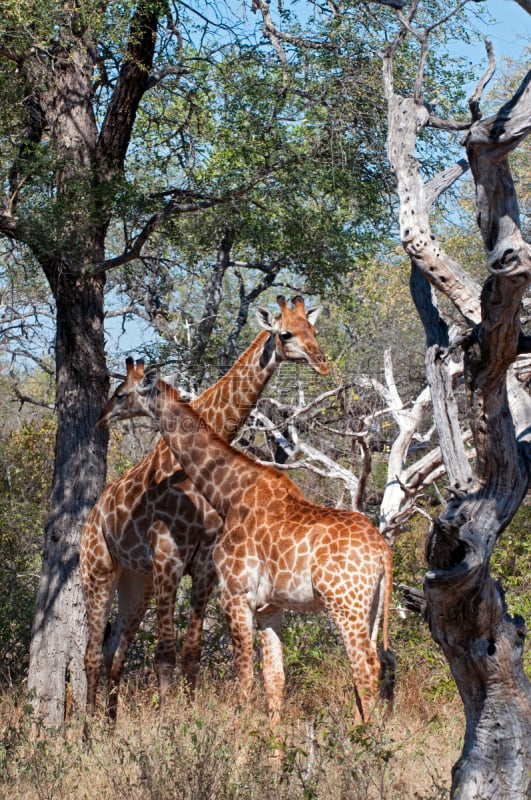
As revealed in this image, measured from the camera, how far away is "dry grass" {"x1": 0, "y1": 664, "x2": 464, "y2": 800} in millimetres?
5496

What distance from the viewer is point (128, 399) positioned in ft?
29.0

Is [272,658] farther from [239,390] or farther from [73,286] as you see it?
[73,286]

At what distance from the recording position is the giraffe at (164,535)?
28.9ft

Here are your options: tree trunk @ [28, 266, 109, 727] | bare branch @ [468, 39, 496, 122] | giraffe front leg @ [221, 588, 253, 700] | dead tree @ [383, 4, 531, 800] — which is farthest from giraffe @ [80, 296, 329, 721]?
bare branch @ [468, 39, 496, 122]

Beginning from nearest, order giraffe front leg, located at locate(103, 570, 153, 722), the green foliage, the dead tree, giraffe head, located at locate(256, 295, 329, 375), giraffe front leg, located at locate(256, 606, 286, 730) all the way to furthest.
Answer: the dead tree < giraffe front leg, located at locate(256, 606, 286, 730) < giraffe head, located at locate(256, 295, 329, 375) < giraffe front leg, located at locate(103, 570, 153, 722) < the green foliage

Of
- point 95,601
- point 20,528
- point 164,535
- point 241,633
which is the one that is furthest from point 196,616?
point 20,528

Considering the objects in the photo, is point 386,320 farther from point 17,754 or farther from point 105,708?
point 17,754

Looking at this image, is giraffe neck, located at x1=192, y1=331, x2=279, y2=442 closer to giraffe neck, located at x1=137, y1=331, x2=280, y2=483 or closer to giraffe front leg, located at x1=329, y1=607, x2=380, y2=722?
giraffe neck, located at x1=137, y1=331, x2=280, y2=483

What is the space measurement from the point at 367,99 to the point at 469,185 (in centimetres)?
1213

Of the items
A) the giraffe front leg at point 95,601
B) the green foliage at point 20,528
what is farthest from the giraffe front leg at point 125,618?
the green foliage at point 20,528

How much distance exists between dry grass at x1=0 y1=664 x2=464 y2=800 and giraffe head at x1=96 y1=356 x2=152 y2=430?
96.8 inches

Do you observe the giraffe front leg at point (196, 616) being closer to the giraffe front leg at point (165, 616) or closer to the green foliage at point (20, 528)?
the giraffe front leg at point (165, 616)

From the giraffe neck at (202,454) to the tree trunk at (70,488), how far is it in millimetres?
1718

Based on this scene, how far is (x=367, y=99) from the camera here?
1006 cm
